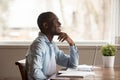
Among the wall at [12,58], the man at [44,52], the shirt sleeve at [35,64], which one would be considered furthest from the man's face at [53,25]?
the wall at [12,58]

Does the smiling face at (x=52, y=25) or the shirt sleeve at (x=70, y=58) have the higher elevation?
the smiling face at (x=52, y=25)

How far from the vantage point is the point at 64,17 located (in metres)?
3.92

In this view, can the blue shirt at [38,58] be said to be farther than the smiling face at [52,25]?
No

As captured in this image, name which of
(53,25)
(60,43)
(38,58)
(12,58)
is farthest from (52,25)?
(12,58)

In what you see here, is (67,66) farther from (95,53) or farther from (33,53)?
(95,53)

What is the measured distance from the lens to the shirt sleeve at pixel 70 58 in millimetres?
2549

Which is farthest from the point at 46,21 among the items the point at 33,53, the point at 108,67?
the point at 108,67

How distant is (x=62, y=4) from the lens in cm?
389

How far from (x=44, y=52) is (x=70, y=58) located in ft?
1.45

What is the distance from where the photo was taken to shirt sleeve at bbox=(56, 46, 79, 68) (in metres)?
2.55

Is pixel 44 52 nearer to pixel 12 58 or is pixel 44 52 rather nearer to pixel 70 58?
pixel 70 58

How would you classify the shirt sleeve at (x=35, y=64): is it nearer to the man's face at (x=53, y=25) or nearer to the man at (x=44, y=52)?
the man at (x=44, y=52)

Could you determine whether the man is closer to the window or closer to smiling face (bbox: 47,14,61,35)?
smiling face (bbox: 47,14,61,35)

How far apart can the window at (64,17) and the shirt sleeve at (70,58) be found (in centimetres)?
130
